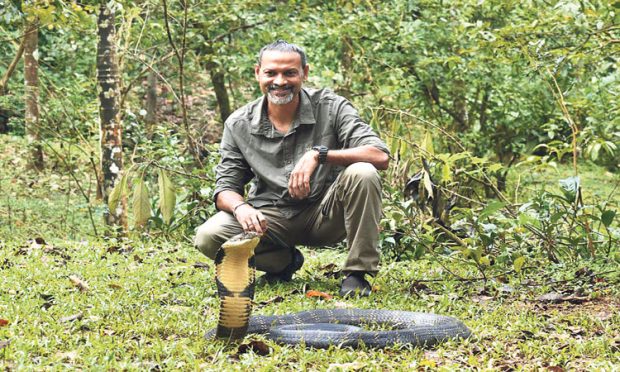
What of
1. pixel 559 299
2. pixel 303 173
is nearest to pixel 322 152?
pixel 303 173

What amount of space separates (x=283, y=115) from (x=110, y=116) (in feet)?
11.1

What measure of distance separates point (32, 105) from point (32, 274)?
7.85 m

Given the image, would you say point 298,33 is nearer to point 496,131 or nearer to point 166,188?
point 496,131

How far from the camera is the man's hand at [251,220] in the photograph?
487cm

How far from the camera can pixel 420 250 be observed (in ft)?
21.0

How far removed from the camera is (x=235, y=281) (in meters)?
3.38

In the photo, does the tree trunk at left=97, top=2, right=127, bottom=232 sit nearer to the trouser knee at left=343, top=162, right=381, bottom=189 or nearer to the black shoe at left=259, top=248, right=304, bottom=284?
the black shoe at left=259, top=248, right=304, bottom=284

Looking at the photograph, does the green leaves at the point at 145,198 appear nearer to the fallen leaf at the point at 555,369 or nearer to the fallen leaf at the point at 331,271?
the fallen leaf at the point at 331,271

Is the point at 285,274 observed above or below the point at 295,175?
below

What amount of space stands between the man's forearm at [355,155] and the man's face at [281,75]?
0.45 m

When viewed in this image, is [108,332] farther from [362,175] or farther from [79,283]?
[362,175]

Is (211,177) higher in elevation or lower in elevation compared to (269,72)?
lower

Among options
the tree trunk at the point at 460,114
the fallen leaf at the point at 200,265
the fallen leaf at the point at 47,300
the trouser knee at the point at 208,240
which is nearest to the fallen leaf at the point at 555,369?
the trouser knee at the point at 208,240

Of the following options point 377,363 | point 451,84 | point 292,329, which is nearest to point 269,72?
point 292,329
